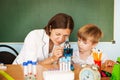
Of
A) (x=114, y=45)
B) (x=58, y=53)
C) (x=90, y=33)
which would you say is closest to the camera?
(x=58, y=53)

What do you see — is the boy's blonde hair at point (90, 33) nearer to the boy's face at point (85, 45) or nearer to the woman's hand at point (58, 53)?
the boy's face at point (85, 45)

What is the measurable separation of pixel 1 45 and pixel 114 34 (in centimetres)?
128

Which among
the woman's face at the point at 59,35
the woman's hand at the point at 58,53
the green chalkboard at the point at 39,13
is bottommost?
the woman's hand at the point at 58,53

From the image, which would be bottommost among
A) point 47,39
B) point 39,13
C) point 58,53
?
point 58,53

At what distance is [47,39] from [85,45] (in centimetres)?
42

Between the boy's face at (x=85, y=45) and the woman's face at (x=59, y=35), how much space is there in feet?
0.55

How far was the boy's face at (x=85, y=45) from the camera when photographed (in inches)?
95.0

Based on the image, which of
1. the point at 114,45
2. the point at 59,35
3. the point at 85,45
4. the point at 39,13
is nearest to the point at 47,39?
the point at 59,35

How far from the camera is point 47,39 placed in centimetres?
242

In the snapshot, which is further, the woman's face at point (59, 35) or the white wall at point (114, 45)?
the white wall at point (114, 45)

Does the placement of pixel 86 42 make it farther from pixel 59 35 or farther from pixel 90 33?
pixel 59 35

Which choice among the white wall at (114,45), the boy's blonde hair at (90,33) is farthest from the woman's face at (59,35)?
the white wall at (114,45)

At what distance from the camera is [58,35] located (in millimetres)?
2410

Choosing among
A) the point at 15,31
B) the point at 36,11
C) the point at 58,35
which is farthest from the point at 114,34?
the point at 15,31
